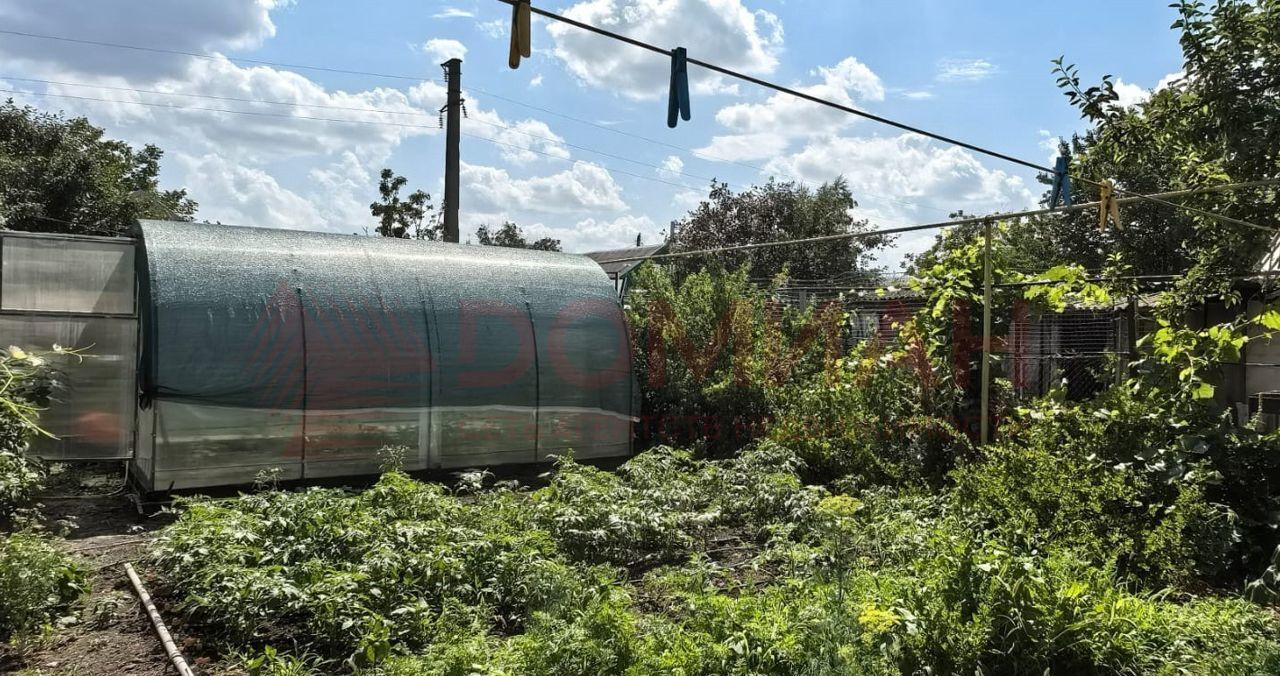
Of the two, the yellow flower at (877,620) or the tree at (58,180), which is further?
the tree at (58,180)

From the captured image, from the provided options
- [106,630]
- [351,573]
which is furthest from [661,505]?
[106,630]

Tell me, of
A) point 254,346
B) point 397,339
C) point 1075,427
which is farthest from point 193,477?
point 1075,427

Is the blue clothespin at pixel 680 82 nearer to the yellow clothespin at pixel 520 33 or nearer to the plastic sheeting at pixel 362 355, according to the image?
the yellow clothespin at pixel 520 33

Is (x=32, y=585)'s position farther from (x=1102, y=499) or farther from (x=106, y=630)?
(x=1102, y=499)

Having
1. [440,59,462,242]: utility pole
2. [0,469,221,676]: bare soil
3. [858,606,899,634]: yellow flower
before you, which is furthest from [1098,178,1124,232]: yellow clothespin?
[440,59,462,242]: utility pole

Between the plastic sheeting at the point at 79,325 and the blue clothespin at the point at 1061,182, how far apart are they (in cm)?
895

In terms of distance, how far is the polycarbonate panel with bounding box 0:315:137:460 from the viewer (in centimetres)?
843

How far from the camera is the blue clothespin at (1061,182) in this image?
23.0 feet

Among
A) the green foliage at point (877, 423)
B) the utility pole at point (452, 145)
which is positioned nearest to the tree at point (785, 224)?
the utility pole at point (452, 145)

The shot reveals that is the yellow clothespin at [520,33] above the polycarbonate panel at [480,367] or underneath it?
above

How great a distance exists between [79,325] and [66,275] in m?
0.52

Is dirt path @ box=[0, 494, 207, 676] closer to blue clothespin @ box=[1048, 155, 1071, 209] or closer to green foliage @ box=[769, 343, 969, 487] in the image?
green foliage @ box=[769, 343, 969, 487]

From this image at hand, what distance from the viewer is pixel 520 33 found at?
4621 millimetres

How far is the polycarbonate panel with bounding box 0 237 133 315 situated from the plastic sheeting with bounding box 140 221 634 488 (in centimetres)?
52
